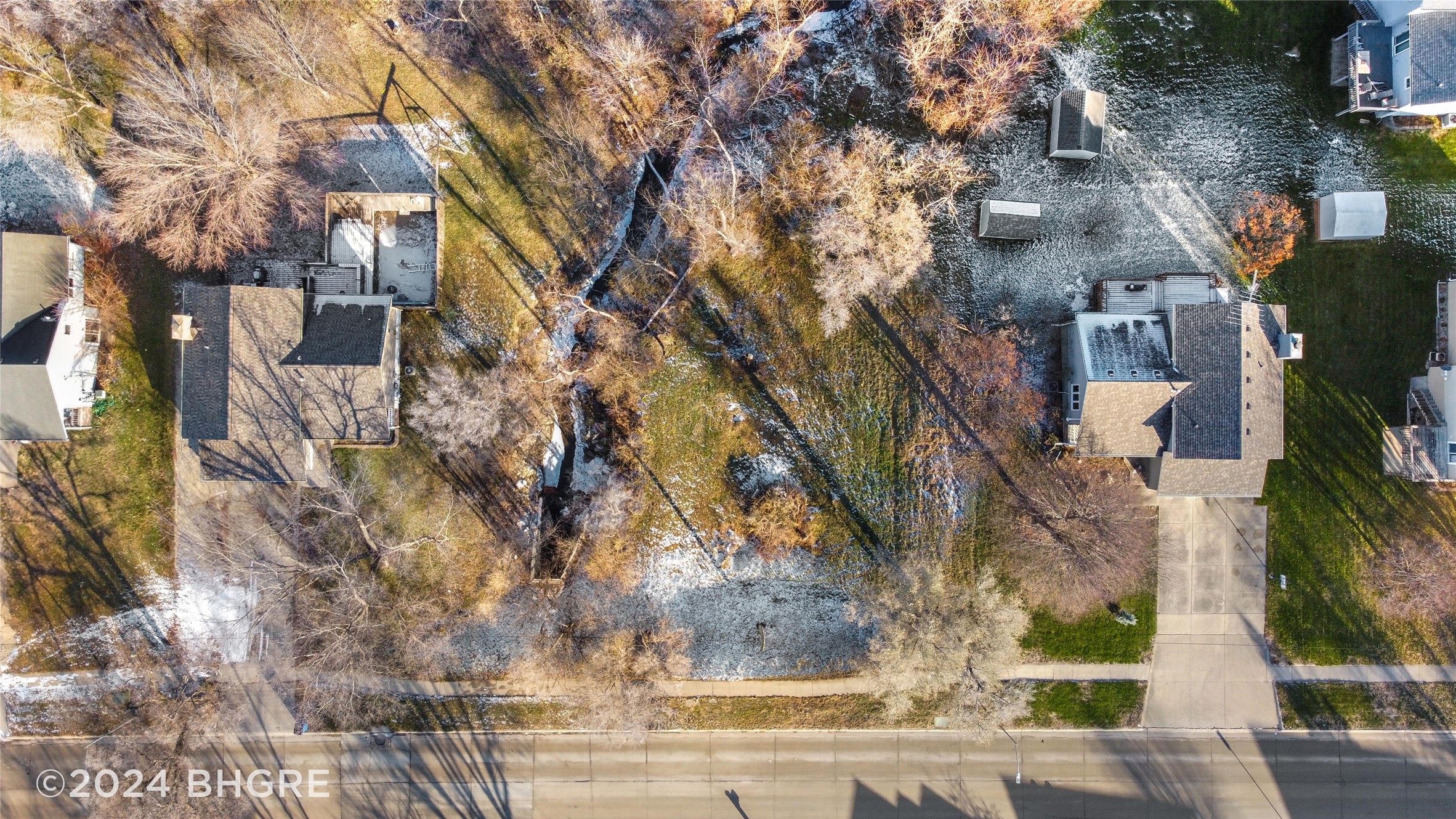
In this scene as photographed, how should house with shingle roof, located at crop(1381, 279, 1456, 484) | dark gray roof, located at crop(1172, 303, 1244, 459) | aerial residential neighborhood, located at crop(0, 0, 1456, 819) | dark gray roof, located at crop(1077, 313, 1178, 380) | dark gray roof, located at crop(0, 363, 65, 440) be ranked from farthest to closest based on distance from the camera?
aerial residential neighborhood, located at crop(0, 0, 1456, 819) → house with shingle roof, located at crop(1381, 279, 1456, 484) → dark gray roof, located at crop(1077, 313, 1178, 380) → dark gray roof, located at crop(0, 363, 65, 440) → dark gray roof, located at crop(1172, 303, 1244, 459)

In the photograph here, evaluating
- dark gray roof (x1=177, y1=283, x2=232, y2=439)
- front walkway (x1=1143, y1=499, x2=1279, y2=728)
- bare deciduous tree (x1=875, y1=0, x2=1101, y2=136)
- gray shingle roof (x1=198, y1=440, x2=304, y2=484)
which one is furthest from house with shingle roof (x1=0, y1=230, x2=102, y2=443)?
front walkway (x1=1143, y1=499, x2=1279, y2=728)

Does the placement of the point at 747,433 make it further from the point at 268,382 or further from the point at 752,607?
the point at 268,382

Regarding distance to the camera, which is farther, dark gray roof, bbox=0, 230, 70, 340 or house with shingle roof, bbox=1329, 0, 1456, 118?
house with shingle roof, bbox=1329, 0, 1456, 118

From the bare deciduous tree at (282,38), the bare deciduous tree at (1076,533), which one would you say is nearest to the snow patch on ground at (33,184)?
the bare deciduous tree at (282,38)

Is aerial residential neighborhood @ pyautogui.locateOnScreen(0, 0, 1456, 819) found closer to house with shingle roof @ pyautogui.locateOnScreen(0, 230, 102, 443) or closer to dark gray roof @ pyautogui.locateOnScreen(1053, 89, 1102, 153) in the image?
dark gray roof @ pyautogui.locateOnScreen(1053, 89, 1102, 153)

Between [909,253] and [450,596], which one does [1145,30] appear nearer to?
[909,253]

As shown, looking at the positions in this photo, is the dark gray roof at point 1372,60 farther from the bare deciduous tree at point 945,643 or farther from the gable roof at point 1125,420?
the bare deciduous tree at point 945,643

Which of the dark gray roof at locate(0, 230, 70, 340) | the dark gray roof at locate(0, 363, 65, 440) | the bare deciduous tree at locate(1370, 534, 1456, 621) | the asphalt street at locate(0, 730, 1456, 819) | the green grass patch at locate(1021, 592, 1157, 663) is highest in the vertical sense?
the dark gray roof at locate(0, 230, 70, 340)
